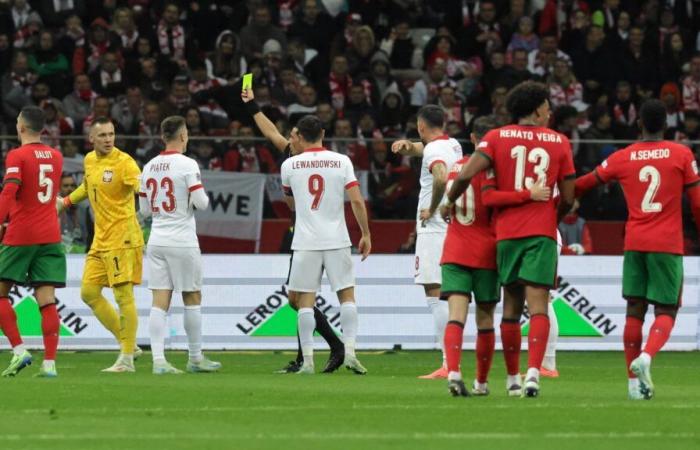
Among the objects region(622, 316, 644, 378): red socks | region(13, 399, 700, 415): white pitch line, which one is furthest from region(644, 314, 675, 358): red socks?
region(13, 399, 700, 415): white pitch line

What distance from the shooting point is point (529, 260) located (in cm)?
1122

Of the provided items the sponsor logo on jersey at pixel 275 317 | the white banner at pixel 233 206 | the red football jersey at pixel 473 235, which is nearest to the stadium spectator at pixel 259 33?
the white banner at pixel 233 206

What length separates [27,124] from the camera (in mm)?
14445

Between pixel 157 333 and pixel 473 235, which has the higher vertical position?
pixel 473 235

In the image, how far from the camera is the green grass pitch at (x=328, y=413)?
29.0 feet

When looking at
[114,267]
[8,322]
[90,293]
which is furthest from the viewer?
[90,293]

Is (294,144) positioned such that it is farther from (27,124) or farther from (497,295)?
(497,295)

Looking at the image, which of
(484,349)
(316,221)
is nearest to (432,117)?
(316,221)

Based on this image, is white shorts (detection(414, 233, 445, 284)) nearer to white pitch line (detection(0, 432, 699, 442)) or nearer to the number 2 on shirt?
the number 2 on shirt

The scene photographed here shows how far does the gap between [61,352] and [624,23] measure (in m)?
11.8

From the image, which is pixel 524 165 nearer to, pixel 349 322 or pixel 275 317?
pixel 349 322

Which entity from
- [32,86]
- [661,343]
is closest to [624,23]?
[32,86]

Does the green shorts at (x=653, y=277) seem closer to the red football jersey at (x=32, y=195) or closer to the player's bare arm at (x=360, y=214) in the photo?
the player's bare arm at (x=360, y=214)

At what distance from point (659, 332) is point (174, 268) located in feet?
16.4
